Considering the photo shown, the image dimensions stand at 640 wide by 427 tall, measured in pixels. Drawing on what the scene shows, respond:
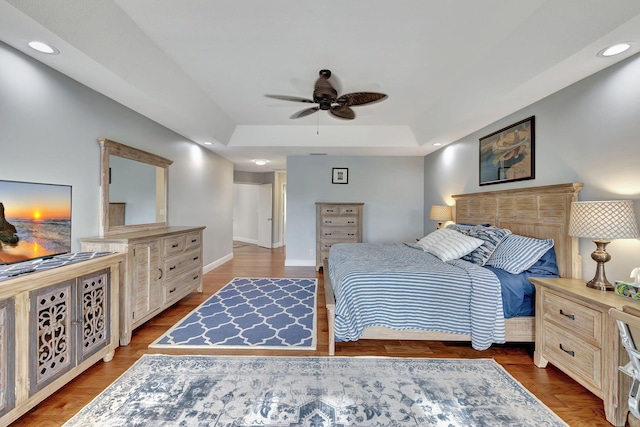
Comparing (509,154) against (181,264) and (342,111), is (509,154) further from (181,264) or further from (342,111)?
(181,264)

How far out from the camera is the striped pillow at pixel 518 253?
239 cm

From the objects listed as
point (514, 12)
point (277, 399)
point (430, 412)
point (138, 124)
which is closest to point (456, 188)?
point (514, 12)

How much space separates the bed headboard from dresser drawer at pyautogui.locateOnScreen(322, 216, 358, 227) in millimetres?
2173

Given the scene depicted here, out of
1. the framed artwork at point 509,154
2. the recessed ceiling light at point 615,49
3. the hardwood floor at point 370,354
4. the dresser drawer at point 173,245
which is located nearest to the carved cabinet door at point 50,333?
the hardwood floor at point 370,354

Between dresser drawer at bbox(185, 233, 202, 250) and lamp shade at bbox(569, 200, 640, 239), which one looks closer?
lamp shade at bbox(569, 200, 640, 239)

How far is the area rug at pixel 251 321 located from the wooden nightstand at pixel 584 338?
1863 millimetres

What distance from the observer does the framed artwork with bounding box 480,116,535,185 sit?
278cm

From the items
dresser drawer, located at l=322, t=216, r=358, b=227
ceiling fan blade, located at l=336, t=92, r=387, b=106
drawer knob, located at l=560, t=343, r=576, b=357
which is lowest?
drawer knob, located at l=560, t=343, r=576, b=357

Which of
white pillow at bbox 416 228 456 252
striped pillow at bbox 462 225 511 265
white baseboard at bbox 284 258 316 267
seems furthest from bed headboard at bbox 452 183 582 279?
white baseboard at bbox 284 258 316 267

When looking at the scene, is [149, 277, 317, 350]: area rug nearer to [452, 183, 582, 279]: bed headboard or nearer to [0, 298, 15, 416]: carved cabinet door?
[0, 298, 15, 416]: carved cabinet door

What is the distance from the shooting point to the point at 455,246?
2.85 m

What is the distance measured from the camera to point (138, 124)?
10.4 ft

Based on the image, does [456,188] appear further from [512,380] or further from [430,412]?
[430,412]

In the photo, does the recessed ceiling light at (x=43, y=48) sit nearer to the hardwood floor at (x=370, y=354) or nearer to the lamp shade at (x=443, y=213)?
the hardwood floor at (x=370, y=354)
